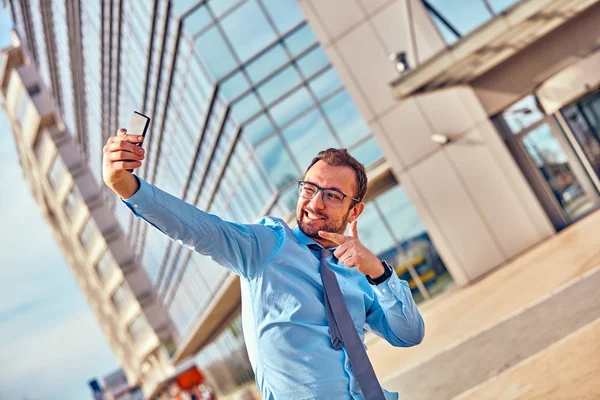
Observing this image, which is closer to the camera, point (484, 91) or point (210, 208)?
point (484, 91)

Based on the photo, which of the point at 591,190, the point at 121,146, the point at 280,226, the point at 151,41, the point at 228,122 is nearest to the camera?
the point at 121,146

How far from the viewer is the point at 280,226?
8.95 ft

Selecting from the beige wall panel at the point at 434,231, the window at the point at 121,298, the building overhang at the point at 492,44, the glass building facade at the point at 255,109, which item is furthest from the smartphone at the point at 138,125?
the window at the point at 121,298

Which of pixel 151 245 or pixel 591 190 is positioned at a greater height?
pixel 151 245

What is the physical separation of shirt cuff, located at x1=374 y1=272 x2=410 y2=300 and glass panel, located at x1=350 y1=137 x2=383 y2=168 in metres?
17.6

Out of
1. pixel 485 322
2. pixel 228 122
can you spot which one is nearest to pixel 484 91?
pixel 228 122

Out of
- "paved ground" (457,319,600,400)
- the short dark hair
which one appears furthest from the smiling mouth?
"paved ground" (457,319,600,400)

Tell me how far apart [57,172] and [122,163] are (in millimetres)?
66930

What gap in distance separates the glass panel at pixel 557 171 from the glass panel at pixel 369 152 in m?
3.97

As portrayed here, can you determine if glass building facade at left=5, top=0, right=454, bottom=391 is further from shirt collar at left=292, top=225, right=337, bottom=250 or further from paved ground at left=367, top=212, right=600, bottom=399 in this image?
shirt collar at left=292, top=225, right=337, bottom=250

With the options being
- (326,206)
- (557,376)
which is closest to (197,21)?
(557,376)

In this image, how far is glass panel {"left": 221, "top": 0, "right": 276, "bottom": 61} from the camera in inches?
837

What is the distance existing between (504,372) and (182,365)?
148 feet

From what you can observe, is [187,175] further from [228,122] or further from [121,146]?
[121,146]
